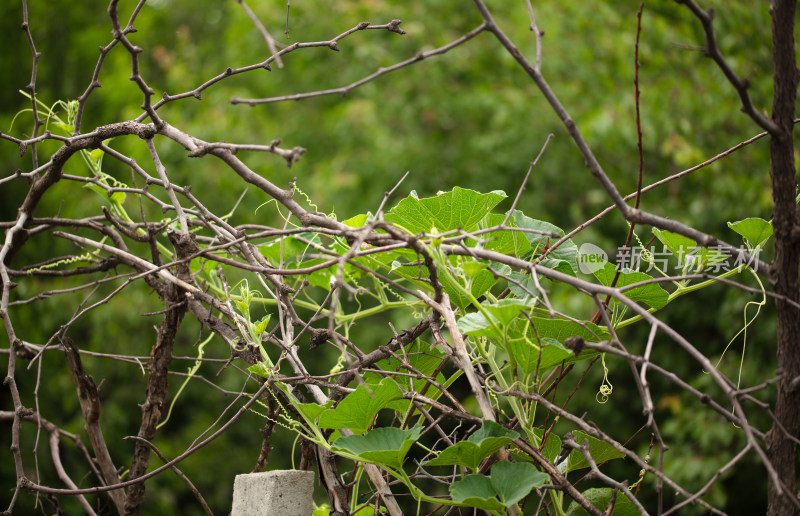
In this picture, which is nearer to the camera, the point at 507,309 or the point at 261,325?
the point at 507,309

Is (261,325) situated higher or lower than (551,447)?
higher

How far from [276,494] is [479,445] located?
222mm

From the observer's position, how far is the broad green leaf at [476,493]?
0.48 m

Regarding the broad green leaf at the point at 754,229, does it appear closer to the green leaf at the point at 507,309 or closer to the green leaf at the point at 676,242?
the green leaf at the point at 676,242

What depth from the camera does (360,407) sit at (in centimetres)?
52

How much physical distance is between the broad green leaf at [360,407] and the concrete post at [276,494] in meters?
0.11

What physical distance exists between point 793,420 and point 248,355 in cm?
46

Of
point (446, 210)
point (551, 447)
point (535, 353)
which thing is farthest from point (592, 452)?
point (446, 210)

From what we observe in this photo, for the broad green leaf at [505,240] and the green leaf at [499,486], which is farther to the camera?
the broad green leaf at [505,240]

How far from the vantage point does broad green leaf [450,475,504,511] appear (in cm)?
48

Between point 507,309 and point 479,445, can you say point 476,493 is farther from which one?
point 507,309

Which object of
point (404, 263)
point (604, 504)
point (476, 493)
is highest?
point (404, 263)

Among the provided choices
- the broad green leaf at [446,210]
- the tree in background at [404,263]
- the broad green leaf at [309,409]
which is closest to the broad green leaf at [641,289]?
the tree in background at [404,263]

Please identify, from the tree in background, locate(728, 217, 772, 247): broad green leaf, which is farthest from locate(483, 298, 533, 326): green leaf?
locate(728, 217, 772, 247): broad green leaf
